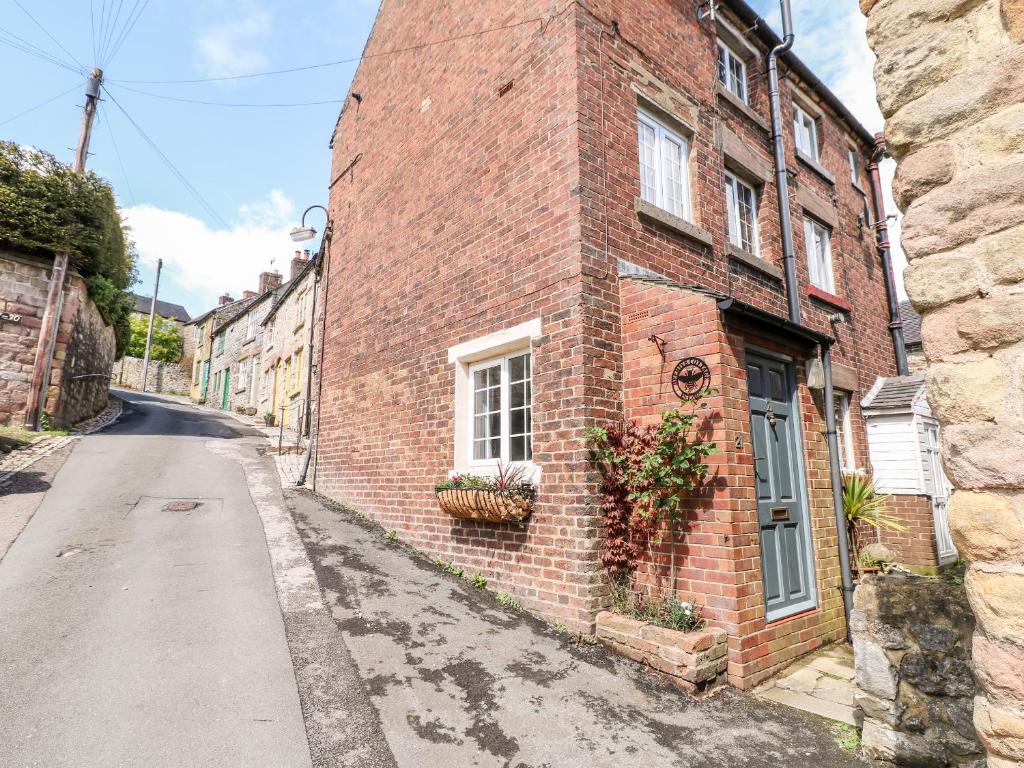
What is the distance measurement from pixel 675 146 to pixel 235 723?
7601mm

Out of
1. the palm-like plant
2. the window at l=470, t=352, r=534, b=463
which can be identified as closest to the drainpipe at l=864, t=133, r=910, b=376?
the palm-like plant

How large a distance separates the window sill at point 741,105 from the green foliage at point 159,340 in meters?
41.4

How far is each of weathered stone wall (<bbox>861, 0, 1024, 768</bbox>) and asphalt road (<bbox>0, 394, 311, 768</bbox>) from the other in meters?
3.42

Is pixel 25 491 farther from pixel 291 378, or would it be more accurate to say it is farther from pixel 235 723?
pixel 291 378

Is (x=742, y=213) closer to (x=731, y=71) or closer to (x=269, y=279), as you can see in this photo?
(x=731, y=71)

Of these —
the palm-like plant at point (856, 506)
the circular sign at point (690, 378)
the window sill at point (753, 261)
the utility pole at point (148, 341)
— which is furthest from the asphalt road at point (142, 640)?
the utility pole at point (148, 341)

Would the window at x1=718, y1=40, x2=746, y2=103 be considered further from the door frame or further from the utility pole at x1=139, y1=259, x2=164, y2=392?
the utility pole at x1=139, y1=259, x2=164, y2=392

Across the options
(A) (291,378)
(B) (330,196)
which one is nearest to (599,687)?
(B) (330,196)

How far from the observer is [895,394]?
30.8 ft

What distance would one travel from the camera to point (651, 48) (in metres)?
6.96

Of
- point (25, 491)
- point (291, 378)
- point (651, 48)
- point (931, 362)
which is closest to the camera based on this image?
point (931, 362)

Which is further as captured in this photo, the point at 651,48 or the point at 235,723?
the point at 651,48

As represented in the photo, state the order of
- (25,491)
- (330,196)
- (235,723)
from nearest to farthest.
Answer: (235,723) → (25,491) → (330,196)

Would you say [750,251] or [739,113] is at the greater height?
[739,113]
